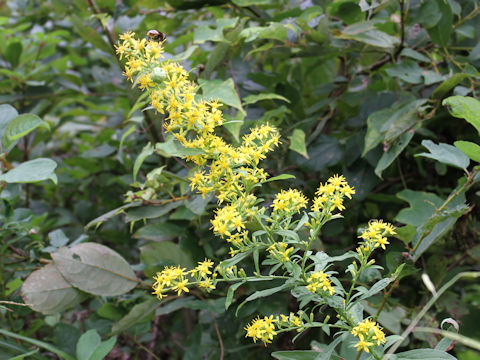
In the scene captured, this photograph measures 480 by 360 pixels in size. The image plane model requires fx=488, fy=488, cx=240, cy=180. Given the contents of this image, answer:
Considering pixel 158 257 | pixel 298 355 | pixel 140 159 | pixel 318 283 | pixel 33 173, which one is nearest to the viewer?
pixel 318 283

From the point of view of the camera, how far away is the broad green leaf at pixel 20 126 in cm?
104

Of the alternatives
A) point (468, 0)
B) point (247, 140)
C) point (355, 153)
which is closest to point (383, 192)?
point (355, 153)

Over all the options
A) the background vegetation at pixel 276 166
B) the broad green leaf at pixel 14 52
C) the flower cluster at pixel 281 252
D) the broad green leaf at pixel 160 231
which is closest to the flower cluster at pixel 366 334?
the flower cluster at pixel 281 252

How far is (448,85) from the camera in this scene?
3.43ft

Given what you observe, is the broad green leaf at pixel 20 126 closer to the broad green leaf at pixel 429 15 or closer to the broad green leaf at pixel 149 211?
the broad green leaf at pixel 149 211

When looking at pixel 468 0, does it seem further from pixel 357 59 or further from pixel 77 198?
pixel 77 198

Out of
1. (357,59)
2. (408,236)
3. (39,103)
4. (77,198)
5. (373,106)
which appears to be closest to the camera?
(408,236)

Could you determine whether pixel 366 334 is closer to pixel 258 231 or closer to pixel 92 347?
pixel 258 231

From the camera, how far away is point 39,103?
5.38 ft

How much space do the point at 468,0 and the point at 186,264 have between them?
101 cm

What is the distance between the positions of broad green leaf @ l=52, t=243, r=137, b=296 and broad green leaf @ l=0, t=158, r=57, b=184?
210 mm

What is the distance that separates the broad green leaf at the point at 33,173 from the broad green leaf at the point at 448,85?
0.82m

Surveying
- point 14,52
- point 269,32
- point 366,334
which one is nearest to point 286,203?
point 366,334

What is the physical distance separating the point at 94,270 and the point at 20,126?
354mm
